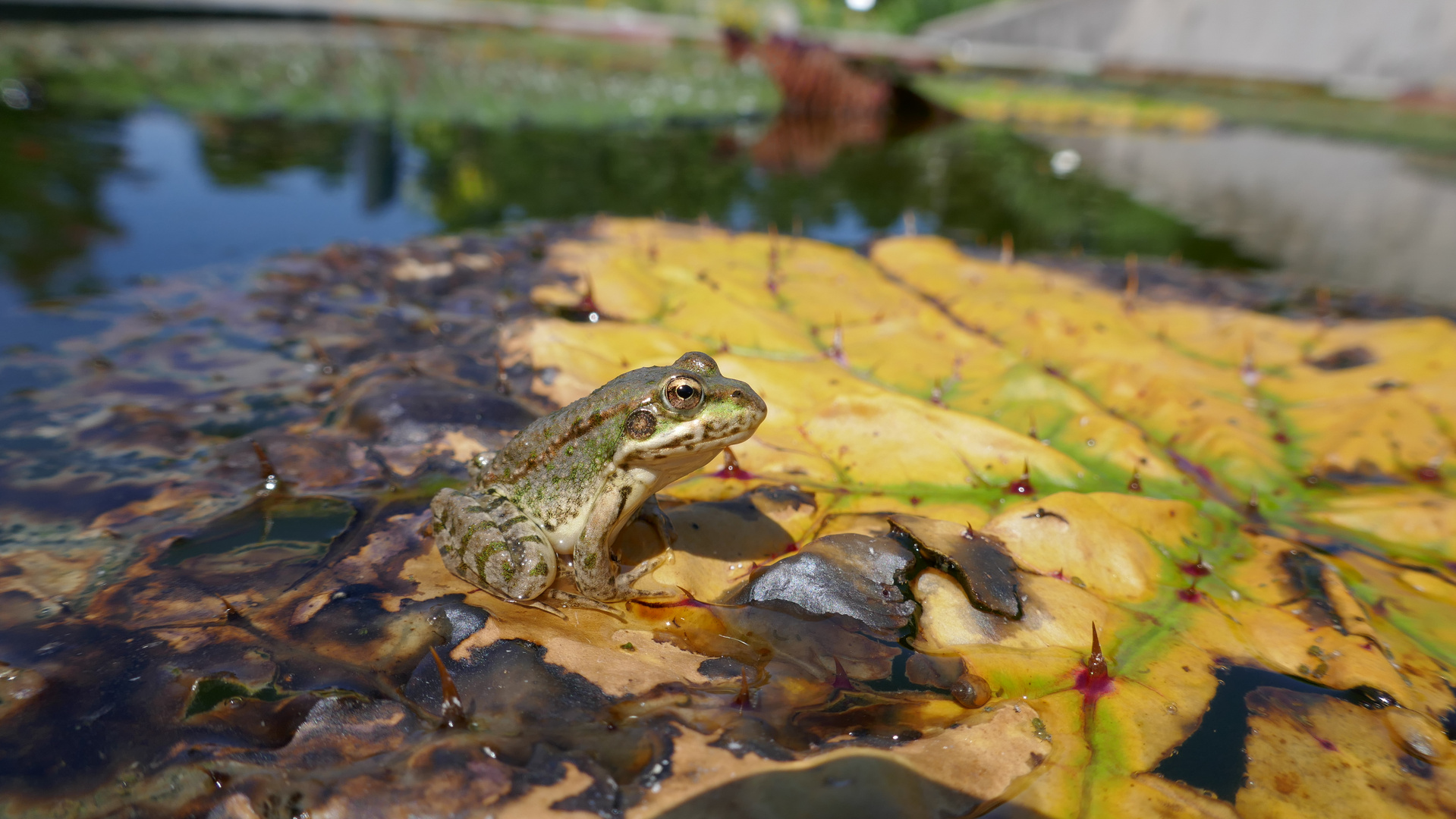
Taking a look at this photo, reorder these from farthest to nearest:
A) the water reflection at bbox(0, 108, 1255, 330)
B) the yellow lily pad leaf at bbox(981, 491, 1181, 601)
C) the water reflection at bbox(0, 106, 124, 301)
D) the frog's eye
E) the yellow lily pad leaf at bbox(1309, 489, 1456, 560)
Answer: the water reflection at bbox(0, 108, 1255, 330)
the water reflection at bbox(0, 106, 124, 301)
the yellow lily pad leaf at bbox(1309, 489, 1456, 560)
the yellow lily pad leaf at bbox(981, 491, 1181, 601)
the frog's eye

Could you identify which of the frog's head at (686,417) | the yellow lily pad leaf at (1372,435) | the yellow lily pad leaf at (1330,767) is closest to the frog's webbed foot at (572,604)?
the frog's head at (686,417)

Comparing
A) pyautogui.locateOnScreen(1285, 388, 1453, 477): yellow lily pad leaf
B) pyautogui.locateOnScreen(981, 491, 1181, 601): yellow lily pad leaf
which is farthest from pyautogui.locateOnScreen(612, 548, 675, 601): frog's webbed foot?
pyautogui.locateOnScreen(1285, 388, 1453, 477): yellow lily pad leaf

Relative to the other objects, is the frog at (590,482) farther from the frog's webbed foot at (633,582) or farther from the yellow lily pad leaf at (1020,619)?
the yellow lily pad leaf at (1020,619)

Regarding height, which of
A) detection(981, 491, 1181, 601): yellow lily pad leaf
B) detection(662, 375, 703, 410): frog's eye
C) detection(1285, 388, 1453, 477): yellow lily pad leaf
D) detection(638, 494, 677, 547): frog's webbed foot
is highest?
detection(662, 375, 703, 410): frog's eye

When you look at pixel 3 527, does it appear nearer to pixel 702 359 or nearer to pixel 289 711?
pixel 289 711

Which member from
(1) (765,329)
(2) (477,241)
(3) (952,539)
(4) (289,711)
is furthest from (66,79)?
(3) (952,539)

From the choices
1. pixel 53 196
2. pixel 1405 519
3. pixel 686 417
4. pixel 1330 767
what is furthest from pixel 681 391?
pixel 53 196

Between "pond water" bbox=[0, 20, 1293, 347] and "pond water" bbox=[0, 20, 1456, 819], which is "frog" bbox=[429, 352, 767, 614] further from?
"pond water" bbox=[0, 20, 1293, 347]
